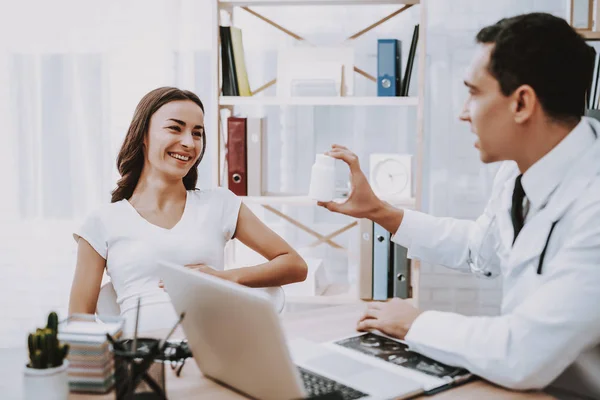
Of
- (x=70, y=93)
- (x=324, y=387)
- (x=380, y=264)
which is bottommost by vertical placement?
(x=380, y=264)

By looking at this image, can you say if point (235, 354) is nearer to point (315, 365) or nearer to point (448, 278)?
point (315, 365)

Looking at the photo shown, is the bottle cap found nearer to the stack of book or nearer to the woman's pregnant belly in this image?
the woman's pregnant belly

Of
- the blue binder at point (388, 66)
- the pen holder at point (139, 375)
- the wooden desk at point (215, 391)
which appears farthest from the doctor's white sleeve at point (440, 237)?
the blue binder at point (388, 66)

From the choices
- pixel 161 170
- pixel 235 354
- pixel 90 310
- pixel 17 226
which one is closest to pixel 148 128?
pixel 161 170

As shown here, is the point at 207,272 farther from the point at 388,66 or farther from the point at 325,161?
the point at 388,66

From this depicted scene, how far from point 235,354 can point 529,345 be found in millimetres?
487

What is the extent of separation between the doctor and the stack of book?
21.0 inches

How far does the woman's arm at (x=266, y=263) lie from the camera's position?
71.6 inches

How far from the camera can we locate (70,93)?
3.02 meters

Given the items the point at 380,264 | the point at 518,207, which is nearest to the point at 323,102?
the point at 380,264

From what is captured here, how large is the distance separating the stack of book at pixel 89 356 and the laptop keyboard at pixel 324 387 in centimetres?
32

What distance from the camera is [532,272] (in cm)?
124

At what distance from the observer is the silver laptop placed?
0.92 m

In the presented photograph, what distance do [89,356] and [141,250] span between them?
2.57 feet
